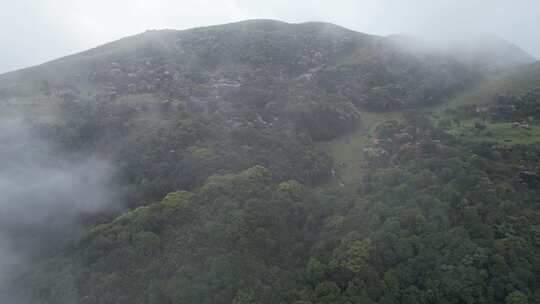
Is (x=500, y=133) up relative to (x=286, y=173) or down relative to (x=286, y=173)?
up

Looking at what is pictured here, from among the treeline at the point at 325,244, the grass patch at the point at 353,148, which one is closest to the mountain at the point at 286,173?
the treeline at the point at 325,244

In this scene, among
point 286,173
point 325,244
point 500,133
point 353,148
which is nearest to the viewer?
point 325,244

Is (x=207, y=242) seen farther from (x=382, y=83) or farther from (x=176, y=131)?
(x=382, y=83)

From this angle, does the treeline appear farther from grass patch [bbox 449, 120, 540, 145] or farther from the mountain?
grass patch [bbox 449, 120, 540, 145]

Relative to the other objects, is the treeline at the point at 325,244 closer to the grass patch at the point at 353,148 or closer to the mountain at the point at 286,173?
the mountain at the point at 286,173

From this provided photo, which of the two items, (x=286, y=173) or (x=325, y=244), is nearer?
(x=325, y=244)

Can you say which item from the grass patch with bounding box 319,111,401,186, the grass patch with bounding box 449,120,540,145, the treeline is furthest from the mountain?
the grass patch with bounding box 449,120,540,145

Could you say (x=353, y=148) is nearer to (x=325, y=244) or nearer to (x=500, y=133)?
(x=500, y=133)

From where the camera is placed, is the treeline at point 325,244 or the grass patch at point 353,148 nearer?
the treeline at point 325,244

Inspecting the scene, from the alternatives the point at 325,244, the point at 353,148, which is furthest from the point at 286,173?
the point at 353,148
